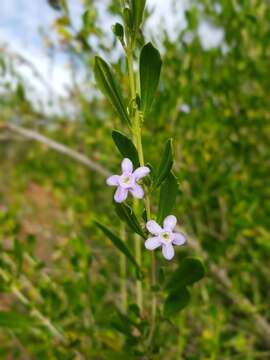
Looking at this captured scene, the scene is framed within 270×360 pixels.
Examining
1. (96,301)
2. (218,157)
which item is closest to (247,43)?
(218,157)

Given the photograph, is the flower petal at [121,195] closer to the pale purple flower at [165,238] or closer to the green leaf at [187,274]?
the pale purple flower at [165,238]

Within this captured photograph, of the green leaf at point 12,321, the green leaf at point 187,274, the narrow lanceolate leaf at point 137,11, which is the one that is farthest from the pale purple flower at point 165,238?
the green leaf at point 12,321

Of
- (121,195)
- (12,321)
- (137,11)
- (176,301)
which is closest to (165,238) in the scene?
(121,195)

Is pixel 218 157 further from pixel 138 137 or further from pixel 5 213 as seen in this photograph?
pixel 138 137

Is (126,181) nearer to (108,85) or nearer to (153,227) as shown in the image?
(153,227)

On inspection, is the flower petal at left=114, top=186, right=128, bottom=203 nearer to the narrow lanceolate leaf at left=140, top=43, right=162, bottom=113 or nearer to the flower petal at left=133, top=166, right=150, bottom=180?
the flower petal at left=133, top=166, right=150, bottom=180

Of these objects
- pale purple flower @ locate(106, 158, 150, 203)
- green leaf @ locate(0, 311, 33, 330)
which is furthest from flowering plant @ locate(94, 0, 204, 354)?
green leaf @ locate(0, 311, 33, 330)
